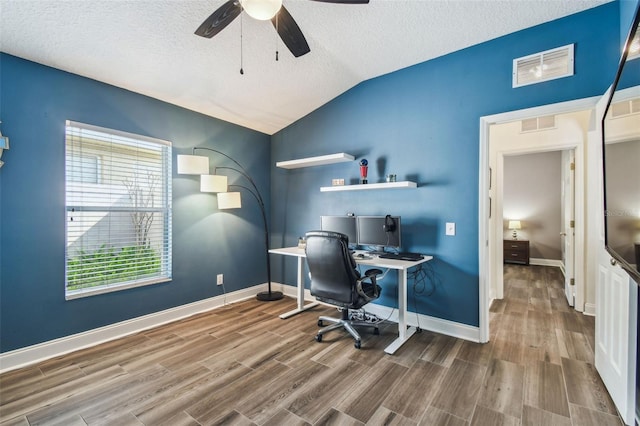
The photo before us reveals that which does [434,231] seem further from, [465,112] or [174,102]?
[174,102]

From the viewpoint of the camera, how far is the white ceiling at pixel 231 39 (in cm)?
206

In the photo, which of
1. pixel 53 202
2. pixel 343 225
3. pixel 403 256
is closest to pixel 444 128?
pixel 403 256

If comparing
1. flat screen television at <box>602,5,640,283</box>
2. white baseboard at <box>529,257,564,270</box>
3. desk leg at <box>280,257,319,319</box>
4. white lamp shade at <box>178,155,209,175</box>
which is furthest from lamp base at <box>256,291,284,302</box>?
white baseboard at <box>529,257,564,270</box>

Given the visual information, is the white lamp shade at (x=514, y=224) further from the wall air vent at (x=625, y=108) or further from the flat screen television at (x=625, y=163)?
the wall air vent at (x=625, y=108)

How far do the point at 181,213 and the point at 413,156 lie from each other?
276 centimetres

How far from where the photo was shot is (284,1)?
2.16 m

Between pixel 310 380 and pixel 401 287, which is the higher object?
pixel 401 287

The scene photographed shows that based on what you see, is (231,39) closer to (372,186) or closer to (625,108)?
(372,186)

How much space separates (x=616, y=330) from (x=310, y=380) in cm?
203

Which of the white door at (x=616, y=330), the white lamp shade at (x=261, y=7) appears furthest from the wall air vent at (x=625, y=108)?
the white lamp shade at (x=261, y=7)

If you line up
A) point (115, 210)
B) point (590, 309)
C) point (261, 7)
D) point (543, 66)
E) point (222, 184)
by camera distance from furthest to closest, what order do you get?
point (222, 184) < point (590, 309) < point (115, 210) < point (543, 66) < point (261, 7)

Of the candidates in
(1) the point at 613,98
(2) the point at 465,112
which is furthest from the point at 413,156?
(1) the point at 613,98

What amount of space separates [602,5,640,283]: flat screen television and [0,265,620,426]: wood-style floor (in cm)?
115

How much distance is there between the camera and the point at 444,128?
291 centimetres
